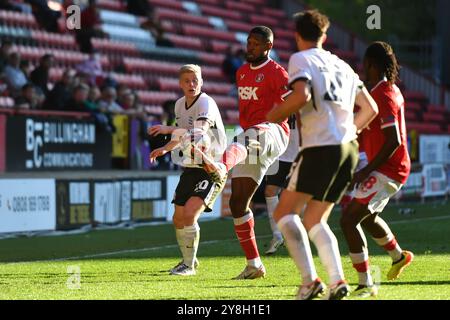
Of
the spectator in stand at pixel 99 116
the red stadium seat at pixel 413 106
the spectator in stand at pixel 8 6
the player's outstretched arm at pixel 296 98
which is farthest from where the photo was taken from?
the red stadium seat at pixel 413 106

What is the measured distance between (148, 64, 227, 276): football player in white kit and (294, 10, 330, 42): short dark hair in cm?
300

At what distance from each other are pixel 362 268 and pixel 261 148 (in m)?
2.34

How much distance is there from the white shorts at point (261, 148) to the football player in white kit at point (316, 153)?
2831 mm

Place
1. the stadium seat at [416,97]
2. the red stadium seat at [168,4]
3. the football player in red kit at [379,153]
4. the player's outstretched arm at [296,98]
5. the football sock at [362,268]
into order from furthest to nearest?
the stadium seat at [416,97], the red stadium seat at [168,4], the football player in red kit at [379,153], the football sock at [362,268], the player's outstretched arm at [296,98]

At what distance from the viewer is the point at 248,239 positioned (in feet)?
38.4

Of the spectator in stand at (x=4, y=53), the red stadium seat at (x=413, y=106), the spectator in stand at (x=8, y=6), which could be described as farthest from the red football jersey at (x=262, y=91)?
the red stadium seat at (x=413, y=106)

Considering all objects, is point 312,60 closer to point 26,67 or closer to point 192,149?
point 192,149

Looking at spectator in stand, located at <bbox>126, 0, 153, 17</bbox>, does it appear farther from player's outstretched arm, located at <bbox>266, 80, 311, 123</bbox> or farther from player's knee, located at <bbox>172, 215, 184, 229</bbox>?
player's outstretched arm, located at <bbox>266, 80, 311, 123</bbox>

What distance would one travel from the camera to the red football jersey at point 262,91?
1180cm

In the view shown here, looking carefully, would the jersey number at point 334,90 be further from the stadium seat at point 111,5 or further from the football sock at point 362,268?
the stadium seat at point 111,5

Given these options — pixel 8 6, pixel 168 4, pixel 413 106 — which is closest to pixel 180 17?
pixel 168 4

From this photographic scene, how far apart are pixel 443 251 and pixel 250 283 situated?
14.2 ft

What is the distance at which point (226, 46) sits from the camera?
33.3m

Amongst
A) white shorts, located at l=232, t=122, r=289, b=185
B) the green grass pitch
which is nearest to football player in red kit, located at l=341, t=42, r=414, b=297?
the green grass pitch
